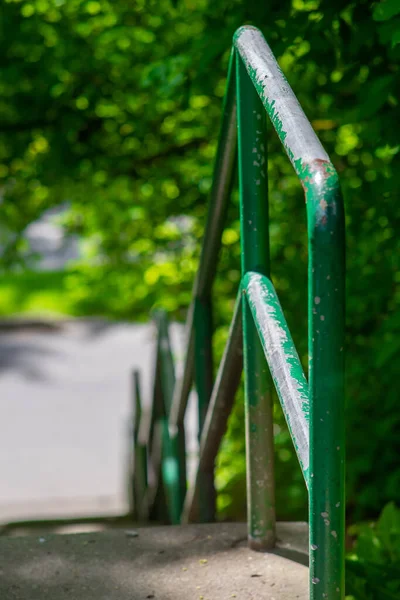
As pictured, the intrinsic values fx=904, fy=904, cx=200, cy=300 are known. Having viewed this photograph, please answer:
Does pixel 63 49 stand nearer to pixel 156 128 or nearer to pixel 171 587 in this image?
pixel 156 128

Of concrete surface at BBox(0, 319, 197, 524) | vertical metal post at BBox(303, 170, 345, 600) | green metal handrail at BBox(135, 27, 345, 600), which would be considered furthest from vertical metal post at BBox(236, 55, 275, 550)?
concrete surface at BBox(0, 319, 197, 524)

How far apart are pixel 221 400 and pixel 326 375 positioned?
3.17 feet

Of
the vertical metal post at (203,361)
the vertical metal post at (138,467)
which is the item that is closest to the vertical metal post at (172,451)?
the vertical metal post at (203,361)

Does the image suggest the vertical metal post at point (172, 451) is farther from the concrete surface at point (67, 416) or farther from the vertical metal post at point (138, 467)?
the vertical metal post at point (138, 467)

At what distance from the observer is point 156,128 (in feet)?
14.6

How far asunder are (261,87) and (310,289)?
47 cm

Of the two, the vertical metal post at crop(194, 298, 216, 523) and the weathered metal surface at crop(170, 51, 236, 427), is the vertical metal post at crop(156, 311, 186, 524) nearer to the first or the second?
the weathered metal surface at crop(170, 51, 236, 427)

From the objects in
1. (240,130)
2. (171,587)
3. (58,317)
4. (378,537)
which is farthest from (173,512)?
(58,317)

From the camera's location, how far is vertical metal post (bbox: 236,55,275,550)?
5.65 feet

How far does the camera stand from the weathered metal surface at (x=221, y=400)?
1925 millimetres

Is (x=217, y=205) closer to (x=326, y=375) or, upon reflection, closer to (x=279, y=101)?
(x=279, y=101)

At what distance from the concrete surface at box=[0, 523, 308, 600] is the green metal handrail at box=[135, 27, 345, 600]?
Result: 0.26 ft

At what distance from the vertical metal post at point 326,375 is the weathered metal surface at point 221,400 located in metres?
0.64

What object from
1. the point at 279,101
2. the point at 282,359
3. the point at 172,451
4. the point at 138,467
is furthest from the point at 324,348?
the point at 138,467
